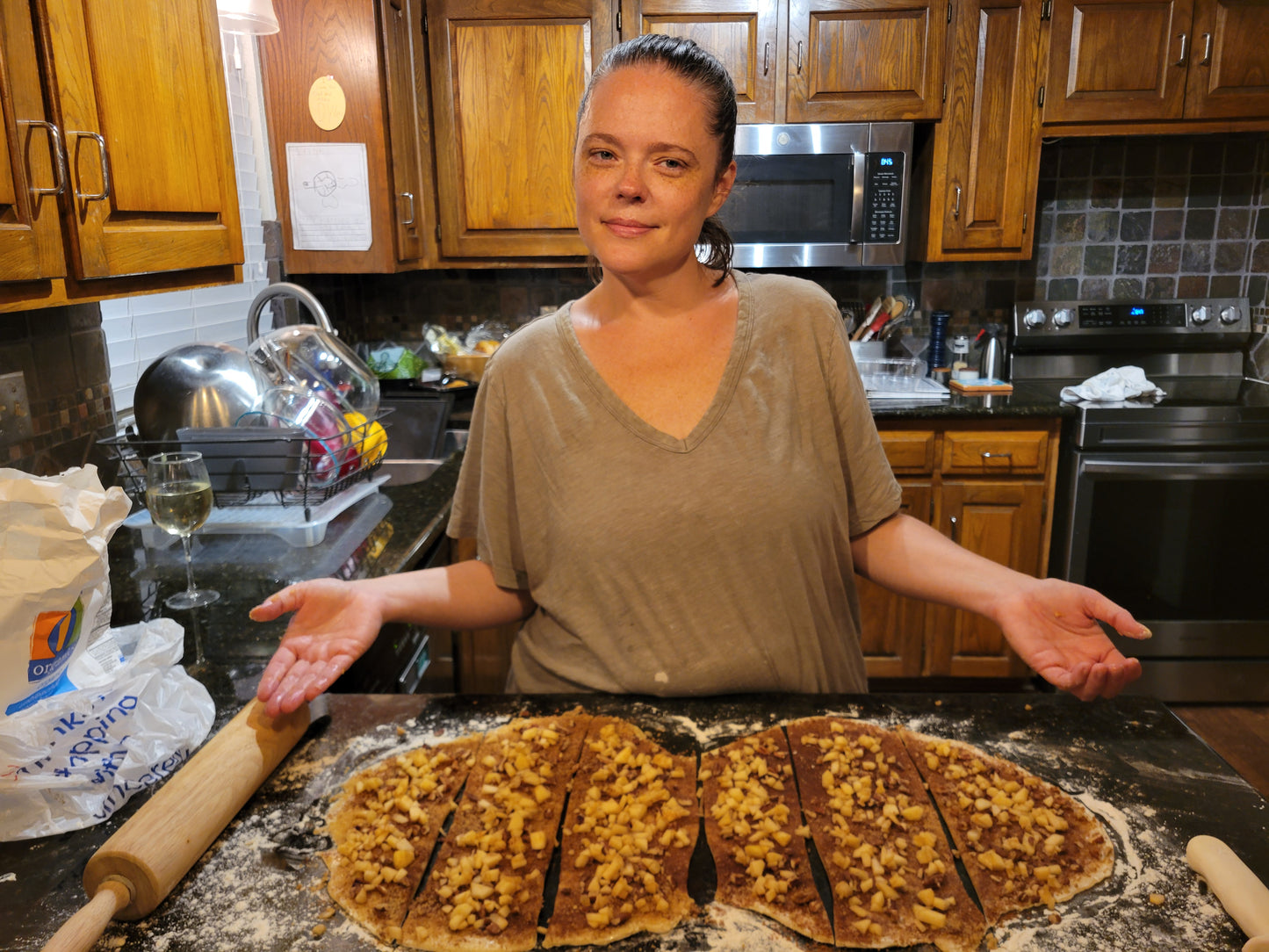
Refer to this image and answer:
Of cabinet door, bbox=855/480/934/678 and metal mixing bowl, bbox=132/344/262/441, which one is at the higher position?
metal mixing bowl, bbox=132/344/262/441

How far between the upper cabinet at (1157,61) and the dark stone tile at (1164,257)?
0.54 metres

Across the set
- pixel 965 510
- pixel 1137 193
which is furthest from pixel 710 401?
pixel 1137 193

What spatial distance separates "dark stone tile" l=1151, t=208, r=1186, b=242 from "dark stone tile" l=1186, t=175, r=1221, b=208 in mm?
55

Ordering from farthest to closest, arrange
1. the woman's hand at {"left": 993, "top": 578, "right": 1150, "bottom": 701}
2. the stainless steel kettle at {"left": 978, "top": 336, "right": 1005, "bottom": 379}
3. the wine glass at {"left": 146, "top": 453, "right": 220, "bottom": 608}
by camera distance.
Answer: the stainless steel kettle at {"left": 978, "top": 336, "right": 1005, "bottom": 379} < the wine glass at {"left": 146, "top": 453, "right": 220, "bottom": 608} < the woman's hand at {"left": 993, "top": 578, "right": 1150, "bottom": 701}

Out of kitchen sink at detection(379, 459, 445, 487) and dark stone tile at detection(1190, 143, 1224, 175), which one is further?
dark stone tile at detection(1190, 143, 1224, 175)

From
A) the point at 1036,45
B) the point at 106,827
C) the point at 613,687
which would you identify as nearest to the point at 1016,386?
the point at 1036,45

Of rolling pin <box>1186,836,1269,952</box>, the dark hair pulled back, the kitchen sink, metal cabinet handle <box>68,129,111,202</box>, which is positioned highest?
the dark hair pulled back

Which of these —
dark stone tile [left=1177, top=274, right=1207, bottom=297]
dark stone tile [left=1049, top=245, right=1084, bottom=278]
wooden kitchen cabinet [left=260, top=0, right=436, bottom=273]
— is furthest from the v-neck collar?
dark stone tile [left=1177, top=274, right=1207, bottom=297]

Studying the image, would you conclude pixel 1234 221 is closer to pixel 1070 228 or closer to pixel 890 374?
pixel 1070 228

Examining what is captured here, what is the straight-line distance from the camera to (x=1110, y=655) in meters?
1.03

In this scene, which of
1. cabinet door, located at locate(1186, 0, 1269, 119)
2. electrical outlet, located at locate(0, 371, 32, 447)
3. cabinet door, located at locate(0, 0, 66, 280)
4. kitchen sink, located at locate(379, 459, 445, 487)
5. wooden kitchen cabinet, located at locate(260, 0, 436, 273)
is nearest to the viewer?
cabinet door, located at locate(0, 0, 66, 280)

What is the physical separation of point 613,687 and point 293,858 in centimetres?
45

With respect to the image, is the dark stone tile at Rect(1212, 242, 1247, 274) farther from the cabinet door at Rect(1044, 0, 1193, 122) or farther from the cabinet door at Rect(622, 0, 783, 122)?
the cabinet door at Rect(622, 0, 783, 122)

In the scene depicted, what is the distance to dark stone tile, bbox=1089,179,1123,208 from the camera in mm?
3402
